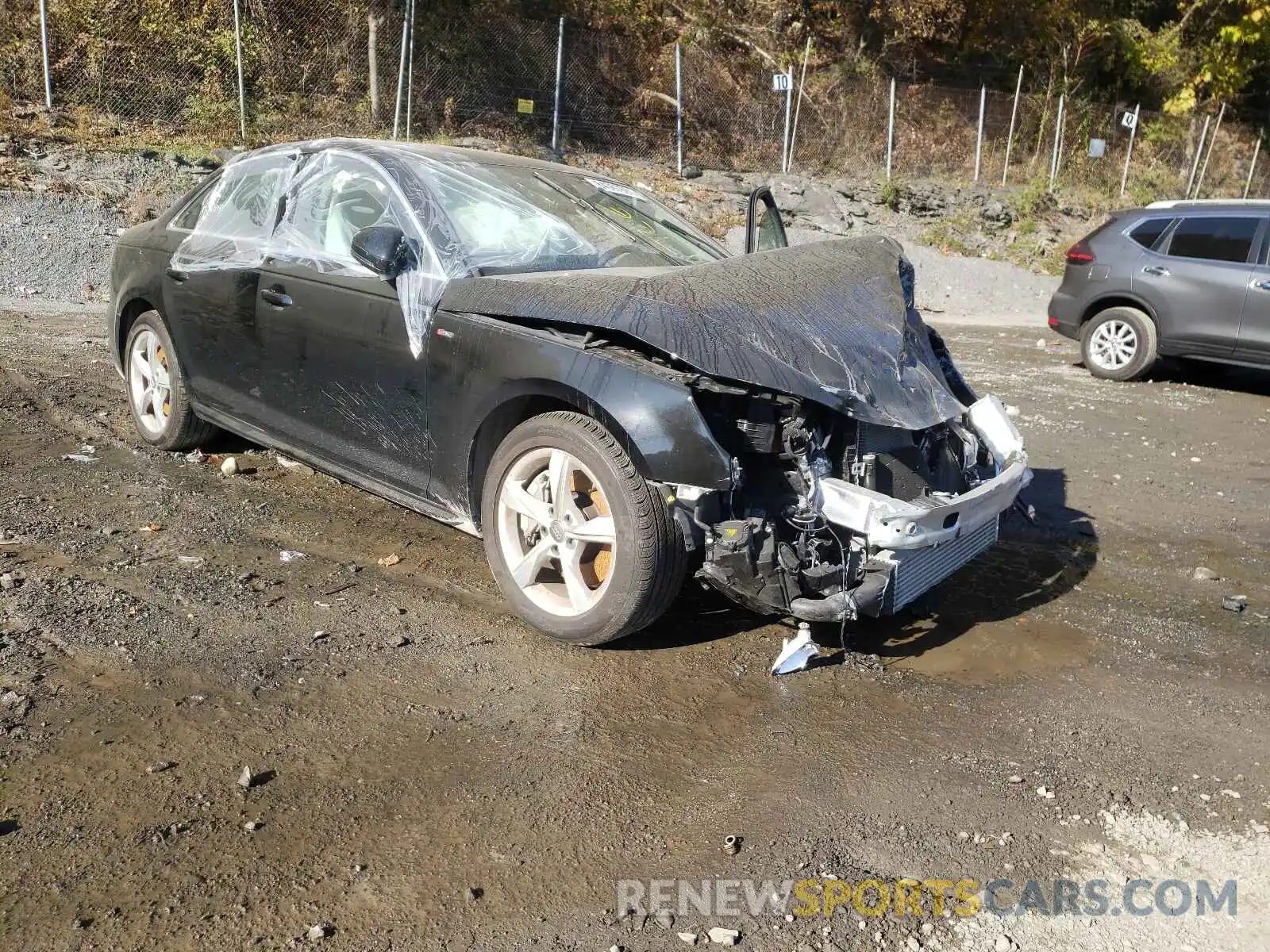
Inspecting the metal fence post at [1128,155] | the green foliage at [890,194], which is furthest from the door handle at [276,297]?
the metal fence post at [1128,155]

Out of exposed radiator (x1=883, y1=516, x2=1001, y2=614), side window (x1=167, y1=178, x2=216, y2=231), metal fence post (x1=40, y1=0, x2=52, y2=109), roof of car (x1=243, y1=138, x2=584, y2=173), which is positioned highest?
metal fence post (x1=40, y1=0, x2=52, y2=109)

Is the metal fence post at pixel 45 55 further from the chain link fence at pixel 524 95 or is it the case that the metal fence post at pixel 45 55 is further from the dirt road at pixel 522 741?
the dirt road at pixel 522 741

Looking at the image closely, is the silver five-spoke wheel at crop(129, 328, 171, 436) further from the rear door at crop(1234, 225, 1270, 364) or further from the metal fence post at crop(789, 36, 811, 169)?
the metal fence post at crop(789, 36, 811, 169)

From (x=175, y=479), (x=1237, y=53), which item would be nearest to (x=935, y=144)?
(x=1237, y=53)

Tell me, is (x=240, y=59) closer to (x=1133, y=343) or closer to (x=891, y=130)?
(x=891, y=130)

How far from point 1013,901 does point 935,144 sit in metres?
22.2

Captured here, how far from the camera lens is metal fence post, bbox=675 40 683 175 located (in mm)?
19891

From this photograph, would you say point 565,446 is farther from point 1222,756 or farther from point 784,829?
point 1222,756

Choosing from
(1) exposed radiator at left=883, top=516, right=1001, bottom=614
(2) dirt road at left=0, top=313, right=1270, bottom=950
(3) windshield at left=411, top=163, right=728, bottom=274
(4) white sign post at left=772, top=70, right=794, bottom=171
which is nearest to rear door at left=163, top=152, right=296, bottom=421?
(2) dirt road at left=0, top=313, right=1270, bottom=950

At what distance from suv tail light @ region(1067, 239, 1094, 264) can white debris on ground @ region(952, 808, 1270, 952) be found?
8456mm

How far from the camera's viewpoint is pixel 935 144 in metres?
22.6

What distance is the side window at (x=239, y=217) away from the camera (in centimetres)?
508

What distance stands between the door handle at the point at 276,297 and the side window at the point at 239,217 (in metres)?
0.19

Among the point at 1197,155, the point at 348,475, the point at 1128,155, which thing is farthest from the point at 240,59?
the point at 1197,155
